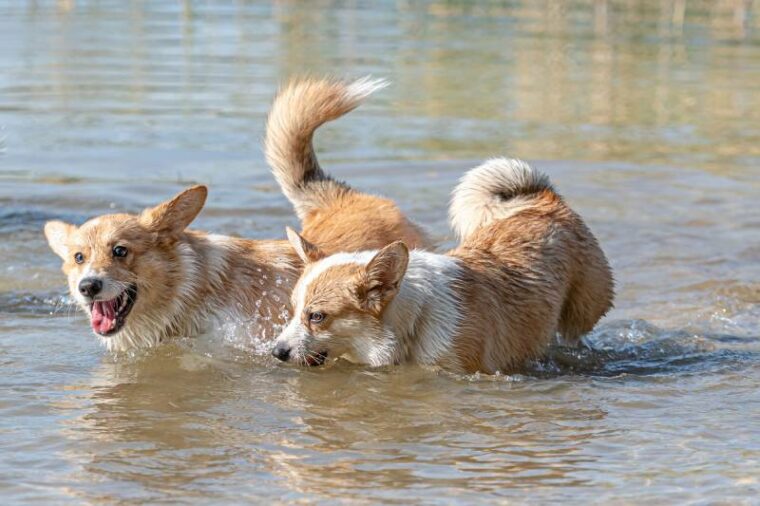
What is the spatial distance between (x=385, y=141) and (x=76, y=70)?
6.46 m

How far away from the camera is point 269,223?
31.1 ft

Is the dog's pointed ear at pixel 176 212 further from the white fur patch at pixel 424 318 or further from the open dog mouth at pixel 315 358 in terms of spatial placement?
the white fur patch at pixel 424 318

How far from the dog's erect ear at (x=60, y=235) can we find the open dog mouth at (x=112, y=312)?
0.98ft

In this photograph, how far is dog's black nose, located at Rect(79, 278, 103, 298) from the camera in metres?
5.51

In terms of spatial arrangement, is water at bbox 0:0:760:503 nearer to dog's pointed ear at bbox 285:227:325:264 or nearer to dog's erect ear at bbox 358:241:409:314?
dog's erect ear at bbox 358:241:409:314

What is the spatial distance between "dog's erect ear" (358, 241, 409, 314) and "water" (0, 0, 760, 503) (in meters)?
0.35

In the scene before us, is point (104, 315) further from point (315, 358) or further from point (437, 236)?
point (437, 236)

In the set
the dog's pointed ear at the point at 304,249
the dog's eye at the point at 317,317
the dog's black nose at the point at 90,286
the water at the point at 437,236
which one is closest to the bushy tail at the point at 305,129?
the dog's pointed ear at the point at 304,249

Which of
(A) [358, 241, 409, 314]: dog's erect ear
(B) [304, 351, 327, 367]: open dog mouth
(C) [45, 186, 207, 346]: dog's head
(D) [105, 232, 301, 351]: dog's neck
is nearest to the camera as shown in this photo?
(A) [358, 241, 409, 314]: dog's erect ear

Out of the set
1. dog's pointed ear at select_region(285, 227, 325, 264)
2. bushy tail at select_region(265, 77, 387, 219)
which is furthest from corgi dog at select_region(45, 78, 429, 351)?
bushy tail at select_region(265, 77, 387, 219)

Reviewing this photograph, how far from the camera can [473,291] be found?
5699mm

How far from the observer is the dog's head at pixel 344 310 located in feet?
17.8

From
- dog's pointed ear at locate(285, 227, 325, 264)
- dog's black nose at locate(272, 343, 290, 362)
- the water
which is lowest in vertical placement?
the water

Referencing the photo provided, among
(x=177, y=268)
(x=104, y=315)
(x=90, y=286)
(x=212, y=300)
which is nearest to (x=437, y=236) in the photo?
(x=212, y=300)
